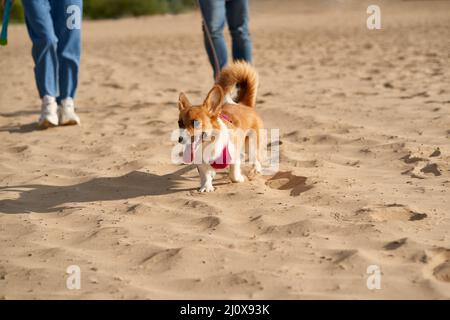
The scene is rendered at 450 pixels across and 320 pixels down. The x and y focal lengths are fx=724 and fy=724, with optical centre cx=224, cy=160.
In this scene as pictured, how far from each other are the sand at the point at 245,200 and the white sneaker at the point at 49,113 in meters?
0.10

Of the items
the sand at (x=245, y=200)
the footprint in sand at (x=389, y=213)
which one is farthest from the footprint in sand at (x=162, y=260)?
the footprint in sand at (x=389, y=213)

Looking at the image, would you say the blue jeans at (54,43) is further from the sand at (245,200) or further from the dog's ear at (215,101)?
the dog's ear at (215,101)

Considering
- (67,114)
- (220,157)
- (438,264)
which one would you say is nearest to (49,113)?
(67,114)

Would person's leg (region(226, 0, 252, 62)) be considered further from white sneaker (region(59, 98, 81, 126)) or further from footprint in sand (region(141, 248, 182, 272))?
footprint in sand (region(141, 248, 182, 272))

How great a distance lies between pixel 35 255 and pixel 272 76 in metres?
6.23

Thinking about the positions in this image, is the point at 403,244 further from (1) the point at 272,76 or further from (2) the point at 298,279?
(1) the point at 272,76

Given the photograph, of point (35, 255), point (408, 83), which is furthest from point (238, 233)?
point (408, 83)

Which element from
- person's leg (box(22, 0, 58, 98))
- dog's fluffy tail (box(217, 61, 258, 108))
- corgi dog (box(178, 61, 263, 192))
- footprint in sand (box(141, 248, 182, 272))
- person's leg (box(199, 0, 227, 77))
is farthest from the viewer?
person's leg (box(199, 0, 227, 77))

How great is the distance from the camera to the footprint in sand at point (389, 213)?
3.87 meters

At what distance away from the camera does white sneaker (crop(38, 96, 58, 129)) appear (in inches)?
250

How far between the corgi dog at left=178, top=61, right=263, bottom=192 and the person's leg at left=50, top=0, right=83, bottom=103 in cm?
183

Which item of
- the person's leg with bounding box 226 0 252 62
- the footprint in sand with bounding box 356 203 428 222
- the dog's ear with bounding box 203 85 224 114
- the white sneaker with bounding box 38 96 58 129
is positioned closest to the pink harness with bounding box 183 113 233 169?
the dog's ear with bounding box 203 85 224 114

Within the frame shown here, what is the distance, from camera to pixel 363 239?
358cm

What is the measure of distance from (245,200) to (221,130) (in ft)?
1.49
